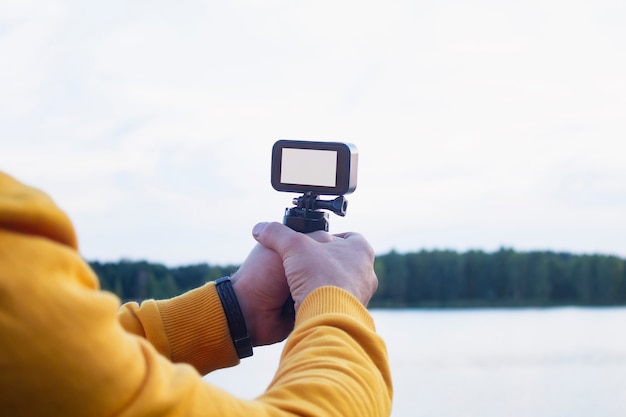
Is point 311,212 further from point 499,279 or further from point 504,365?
point 504,365

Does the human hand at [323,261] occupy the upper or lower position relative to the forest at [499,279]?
upper

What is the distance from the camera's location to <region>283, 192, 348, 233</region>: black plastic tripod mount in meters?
1.02

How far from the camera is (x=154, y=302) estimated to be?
41.0 inches

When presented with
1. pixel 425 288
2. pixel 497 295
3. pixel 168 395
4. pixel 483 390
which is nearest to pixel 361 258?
pixel 168 395

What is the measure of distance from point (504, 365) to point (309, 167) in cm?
1024

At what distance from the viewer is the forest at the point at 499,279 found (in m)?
5.55

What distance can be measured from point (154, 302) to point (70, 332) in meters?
0.56

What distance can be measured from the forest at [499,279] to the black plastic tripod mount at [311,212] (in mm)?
3979

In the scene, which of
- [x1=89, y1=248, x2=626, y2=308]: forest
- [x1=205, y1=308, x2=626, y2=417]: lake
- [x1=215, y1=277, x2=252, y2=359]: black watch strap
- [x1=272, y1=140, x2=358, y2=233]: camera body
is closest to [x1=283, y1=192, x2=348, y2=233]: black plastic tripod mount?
[x1=272, y1=140, x2=358, y2=233]: camera body

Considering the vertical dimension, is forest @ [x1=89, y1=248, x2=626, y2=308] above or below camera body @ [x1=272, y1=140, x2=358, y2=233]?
below

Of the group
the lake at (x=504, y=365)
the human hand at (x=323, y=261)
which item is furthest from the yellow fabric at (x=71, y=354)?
the lake at (x=504, y=365)

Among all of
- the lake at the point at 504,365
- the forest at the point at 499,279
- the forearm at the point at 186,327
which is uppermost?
the forearm at the point at 186,327

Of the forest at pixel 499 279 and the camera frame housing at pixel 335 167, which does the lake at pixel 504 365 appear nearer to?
the forest at pixel 499 279

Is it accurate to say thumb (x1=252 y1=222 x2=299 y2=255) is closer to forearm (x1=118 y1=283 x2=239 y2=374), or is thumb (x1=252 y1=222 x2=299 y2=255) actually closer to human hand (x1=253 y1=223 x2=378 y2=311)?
human hand (x1=253 y1=223 x2=378 y2=311)
